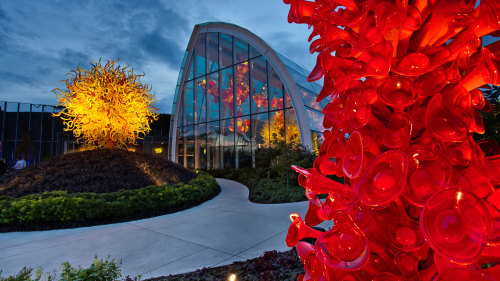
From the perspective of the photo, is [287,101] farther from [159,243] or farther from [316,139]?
[159,243]

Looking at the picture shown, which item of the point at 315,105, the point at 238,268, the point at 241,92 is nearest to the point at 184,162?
the point at 241,92

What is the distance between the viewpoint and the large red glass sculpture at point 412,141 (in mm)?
591

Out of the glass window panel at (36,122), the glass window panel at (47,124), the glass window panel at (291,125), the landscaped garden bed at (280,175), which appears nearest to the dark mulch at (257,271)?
the landscaped garden bed at (280,175)

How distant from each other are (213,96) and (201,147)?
470cm

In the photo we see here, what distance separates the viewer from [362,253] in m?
0.61

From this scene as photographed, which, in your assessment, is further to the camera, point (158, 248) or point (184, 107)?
point (184, 107)

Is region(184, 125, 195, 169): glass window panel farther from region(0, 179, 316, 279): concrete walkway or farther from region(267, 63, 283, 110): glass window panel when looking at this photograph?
region(0, 179, 316, 279): concrete walkway

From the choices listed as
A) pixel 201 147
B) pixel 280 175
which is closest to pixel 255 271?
pixel 280 175

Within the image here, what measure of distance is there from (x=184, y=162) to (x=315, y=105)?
13145mm

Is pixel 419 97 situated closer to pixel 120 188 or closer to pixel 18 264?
pixel 18 264

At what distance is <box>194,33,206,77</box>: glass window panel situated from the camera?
22547 mm

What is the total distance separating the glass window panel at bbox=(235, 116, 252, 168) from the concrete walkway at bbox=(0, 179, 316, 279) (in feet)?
37.5

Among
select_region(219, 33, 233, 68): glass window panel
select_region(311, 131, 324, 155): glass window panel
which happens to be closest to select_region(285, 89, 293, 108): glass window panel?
select_region(311, 131, 324, 155): glass window panel

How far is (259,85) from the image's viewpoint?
18.1 m
